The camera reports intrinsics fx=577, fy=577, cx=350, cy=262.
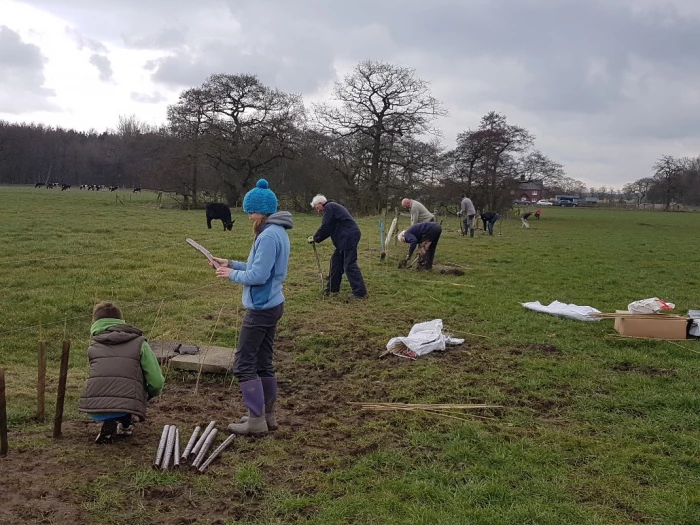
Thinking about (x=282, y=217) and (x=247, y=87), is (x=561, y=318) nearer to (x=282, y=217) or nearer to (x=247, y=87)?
(x=282, y=217)

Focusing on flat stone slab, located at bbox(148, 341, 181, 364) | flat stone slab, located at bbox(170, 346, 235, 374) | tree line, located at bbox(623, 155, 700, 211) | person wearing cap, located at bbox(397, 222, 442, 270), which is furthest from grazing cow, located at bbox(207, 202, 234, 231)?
tree line, located at bbox(623, 155, 700, 211)

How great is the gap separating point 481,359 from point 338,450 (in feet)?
9.61

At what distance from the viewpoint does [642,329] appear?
7.61m

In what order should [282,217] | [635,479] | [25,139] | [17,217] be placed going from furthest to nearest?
1. [25,139]
2. [17,217]
3. [282,217]
4. [635,479]

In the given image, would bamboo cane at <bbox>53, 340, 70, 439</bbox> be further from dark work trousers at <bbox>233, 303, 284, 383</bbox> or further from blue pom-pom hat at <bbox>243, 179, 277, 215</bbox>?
blue pom-pom hat at <bbox>243, 179, 277, 215</bbox>

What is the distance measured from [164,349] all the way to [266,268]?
2591mm

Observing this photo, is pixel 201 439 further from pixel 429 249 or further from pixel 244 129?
pixel 244 129

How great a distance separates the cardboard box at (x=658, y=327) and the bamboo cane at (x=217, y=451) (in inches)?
223

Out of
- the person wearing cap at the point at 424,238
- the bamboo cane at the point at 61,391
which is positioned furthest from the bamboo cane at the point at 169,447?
the person wearing cap at the point at 424,238

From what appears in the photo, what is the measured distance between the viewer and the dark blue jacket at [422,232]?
42.0ft

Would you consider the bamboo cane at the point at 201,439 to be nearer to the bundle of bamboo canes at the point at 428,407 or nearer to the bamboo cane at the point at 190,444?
the bamboo cane at the point at 190,444

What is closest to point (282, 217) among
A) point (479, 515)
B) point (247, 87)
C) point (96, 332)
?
point (96, 332)

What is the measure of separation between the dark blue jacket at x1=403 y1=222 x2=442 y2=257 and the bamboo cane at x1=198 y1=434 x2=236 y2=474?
892 centimetres

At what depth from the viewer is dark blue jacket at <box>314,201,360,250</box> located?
9812 millimetres
